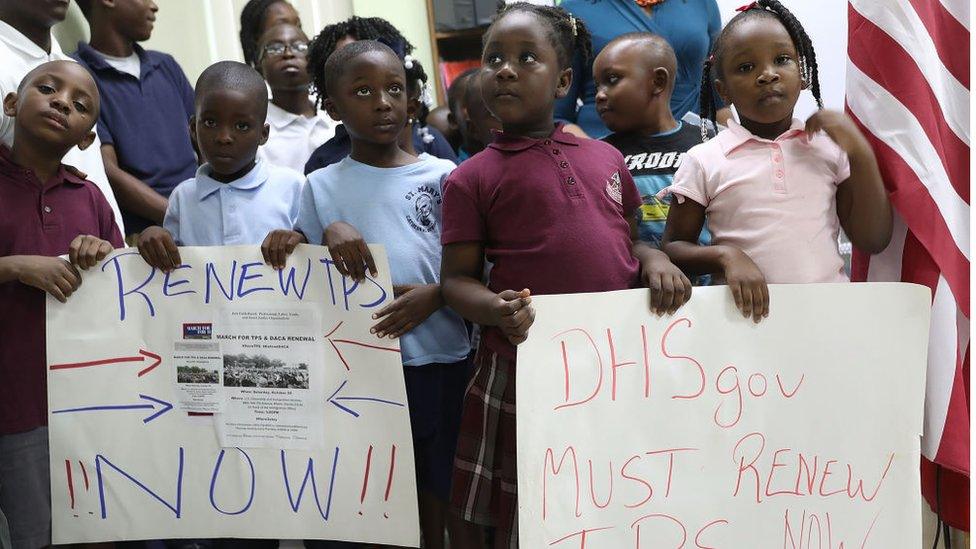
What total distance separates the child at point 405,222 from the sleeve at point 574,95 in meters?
0.54

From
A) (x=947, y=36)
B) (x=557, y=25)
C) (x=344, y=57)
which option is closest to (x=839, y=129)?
(x=947, y=36)

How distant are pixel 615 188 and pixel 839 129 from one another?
17.7 inches

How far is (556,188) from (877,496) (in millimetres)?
841

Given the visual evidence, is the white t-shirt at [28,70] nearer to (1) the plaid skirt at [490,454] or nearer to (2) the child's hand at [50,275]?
(2) the child's hand at [50,275]

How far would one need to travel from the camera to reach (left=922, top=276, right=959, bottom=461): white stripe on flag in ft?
5.71

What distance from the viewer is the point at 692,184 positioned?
1787 mm

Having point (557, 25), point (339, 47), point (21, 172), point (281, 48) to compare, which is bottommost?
point (21, 172)

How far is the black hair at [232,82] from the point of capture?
2.06m

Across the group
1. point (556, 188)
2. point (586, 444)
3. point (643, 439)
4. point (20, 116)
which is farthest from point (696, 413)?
point (20, 116)

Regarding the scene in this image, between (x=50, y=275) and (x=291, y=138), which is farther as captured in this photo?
(x=291, y=138)

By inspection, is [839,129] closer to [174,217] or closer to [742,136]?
[742,136]

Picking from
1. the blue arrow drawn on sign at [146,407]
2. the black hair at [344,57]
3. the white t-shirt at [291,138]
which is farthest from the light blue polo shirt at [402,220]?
the white t-shirt at [291,138]

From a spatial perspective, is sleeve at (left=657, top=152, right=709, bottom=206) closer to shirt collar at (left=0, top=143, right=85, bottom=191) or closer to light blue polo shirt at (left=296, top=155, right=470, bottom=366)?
light blue polo shirt at (left=296, top=155, right=470, bottom=366)

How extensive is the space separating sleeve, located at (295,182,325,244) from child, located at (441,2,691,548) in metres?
0.35
